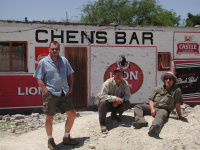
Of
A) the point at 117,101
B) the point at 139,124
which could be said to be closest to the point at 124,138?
the point at 139,124

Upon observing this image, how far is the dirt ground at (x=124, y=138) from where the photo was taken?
447cm

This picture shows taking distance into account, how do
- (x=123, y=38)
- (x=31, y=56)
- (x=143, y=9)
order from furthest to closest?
1. (x=143, y=9)
2. (x=123, y=38)
3. (x=31, y=56)

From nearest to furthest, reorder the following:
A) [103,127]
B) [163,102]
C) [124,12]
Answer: [103,127], [163,102], [124,12]

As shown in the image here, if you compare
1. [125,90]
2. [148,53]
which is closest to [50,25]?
[148,53]

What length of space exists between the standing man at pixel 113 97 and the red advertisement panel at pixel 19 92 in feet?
13.3

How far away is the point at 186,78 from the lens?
9734mm

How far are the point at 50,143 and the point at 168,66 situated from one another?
21.7 feet

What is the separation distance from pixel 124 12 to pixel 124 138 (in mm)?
19946

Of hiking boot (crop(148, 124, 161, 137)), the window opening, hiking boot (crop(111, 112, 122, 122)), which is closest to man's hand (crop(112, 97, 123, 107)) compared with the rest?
hiking boot (crop(111, 112, 122, 122))

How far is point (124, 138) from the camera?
469 centimetres

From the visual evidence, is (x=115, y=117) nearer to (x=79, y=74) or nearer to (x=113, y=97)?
(x=113, y=97)

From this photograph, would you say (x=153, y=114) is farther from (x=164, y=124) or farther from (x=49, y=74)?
(x=49, y=74)

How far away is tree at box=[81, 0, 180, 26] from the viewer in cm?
2319

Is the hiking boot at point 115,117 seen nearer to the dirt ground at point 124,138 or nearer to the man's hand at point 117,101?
the dirt ground at point 124,138
